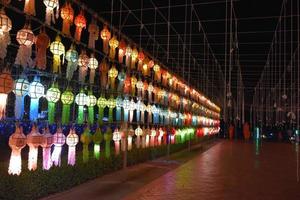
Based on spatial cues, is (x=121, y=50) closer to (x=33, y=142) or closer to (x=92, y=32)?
(x=92, y=32)

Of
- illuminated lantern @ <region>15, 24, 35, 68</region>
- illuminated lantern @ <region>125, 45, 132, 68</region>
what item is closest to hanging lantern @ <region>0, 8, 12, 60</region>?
illuminated lantern @ <region>15, 24, 35, 68</region>

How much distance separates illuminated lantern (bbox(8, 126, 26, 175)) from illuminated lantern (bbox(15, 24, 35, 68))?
889 mm

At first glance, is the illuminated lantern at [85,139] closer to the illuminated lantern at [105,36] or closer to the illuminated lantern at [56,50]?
the illuminated lantern at [56,50]

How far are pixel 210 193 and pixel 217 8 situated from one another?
5351 millimetres

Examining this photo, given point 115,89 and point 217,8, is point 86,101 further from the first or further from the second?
point 217,8

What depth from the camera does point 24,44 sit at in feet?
17.1

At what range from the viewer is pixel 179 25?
482 inches

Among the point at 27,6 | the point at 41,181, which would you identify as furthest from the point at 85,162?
the point at 27,6

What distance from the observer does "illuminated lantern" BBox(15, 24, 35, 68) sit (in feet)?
16.9

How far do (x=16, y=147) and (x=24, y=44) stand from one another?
1339mm

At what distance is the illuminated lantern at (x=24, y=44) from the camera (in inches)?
203

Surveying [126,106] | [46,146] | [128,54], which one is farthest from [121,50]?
[46,146]

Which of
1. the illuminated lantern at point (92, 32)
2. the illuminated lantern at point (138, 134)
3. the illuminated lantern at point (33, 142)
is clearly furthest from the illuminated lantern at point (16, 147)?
the illuminated lantern at point (138, 134)

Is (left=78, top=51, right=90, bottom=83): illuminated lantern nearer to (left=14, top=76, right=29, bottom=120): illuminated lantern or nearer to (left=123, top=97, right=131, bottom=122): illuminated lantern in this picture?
(left=14, top=76, right=29, bottom=120): illuminated lantern
